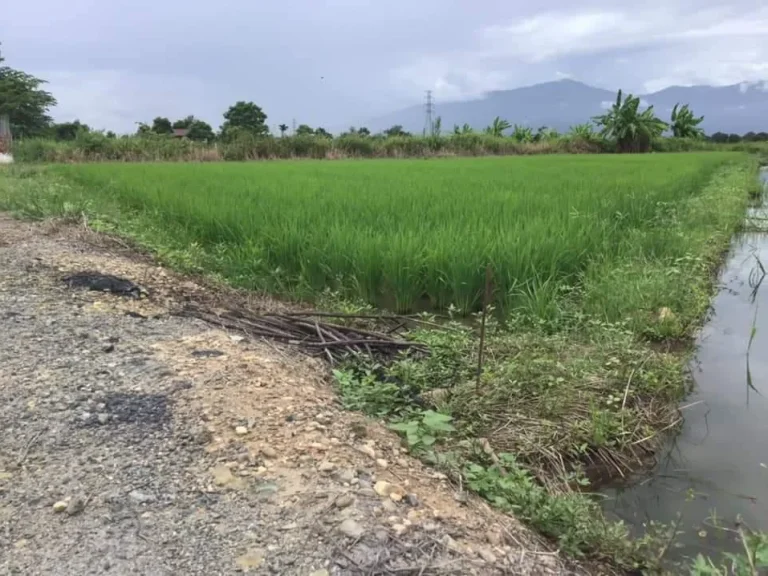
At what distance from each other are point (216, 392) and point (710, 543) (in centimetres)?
161

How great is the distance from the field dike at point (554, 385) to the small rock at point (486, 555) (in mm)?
291

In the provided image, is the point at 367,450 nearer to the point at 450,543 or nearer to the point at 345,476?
the point at 345,476

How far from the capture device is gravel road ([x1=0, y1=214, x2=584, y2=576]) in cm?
140

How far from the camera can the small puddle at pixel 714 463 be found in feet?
6.42

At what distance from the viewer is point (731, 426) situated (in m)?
2.64

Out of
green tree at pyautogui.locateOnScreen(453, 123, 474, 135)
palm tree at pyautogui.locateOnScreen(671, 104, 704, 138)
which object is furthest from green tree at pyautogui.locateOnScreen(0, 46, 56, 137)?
palm tree at pyautogui.locateOnScreen(671, 104, 704, 138)

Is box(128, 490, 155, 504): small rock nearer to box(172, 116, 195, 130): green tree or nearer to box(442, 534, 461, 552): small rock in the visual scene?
box(442, 534, 461, 552): small rock

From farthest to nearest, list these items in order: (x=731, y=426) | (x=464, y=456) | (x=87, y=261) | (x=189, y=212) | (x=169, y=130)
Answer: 1. (x=169, y=130)
2. (x=189, y=212)
3. (x=87, y=261)
4. (x=731, y=426)
5. (x=464, y=456)

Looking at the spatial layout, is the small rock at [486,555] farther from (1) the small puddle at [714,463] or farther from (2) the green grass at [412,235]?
(2) the green grass at [412,235]

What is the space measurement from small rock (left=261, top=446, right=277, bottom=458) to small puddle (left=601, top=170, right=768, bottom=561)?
3.57ft

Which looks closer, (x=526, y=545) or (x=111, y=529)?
(x=111, y=529)

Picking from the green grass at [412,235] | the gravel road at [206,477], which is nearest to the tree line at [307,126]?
the green grass at [412,235]

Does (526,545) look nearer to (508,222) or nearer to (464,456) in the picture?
(464,456)

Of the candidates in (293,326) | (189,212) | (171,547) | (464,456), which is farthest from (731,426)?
(189,212)
